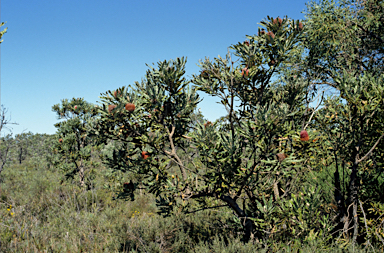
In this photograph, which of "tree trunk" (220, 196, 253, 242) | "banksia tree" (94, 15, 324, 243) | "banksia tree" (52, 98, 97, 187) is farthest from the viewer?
"banksia tree" (52, 98, 97, 187)

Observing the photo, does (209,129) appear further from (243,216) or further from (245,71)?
(243,216)

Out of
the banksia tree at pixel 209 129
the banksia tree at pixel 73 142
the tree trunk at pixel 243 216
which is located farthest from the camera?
the banksia tree at pixel 73 142

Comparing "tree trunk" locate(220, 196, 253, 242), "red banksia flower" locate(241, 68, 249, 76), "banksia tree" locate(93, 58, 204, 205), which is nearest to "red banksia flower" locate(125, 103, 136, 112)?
"banksia tree" locate(93, 58, 204, 205)

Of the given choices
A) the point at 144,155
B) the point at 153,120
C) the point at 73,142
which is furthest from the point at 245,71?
the point at 73,142

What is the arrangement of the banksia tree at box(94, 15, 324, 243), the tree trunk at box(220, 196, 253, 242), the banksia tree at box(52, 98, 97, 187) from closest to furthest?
1. the banksia tree at box(94, 15, 324, 243)
2. the tree trunk at box(220, 196, 253, 242)
3. the banksia tree at box(52, 98, 97, 187)

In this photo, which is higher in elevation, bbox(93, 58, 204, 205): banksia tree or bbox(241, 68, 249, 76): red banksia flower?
bbox(241, 68, 249, 76): red banksia flower

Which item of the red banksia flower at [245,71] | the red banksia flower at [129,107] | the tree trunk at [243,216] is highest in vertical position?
the red banksia flower at [245,71]

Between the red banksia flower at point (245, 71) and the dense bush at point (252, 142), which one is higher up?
the red banksia flower at point (245, 71)

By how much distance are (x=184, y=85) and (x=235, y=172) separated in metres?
1.15

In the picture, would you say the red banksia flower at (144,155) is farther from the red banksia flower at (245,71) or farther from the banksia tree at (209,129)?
the red banksia flower at (245,71)

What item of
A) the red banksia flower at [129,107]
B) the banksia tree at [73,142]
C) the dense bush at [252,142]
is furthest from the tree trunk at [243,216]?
the banksia tree at [73,142]

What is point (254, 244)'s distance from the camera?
9.87ft

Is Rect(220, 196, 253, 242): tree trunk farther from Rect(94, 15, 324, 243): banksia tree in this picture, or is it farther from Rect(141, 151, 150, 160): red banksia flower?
Rect(141, 151, 150, 160): red banksia flower

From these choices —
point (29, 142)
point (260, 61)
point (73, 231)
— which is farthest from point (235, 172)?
point (29, 142)
